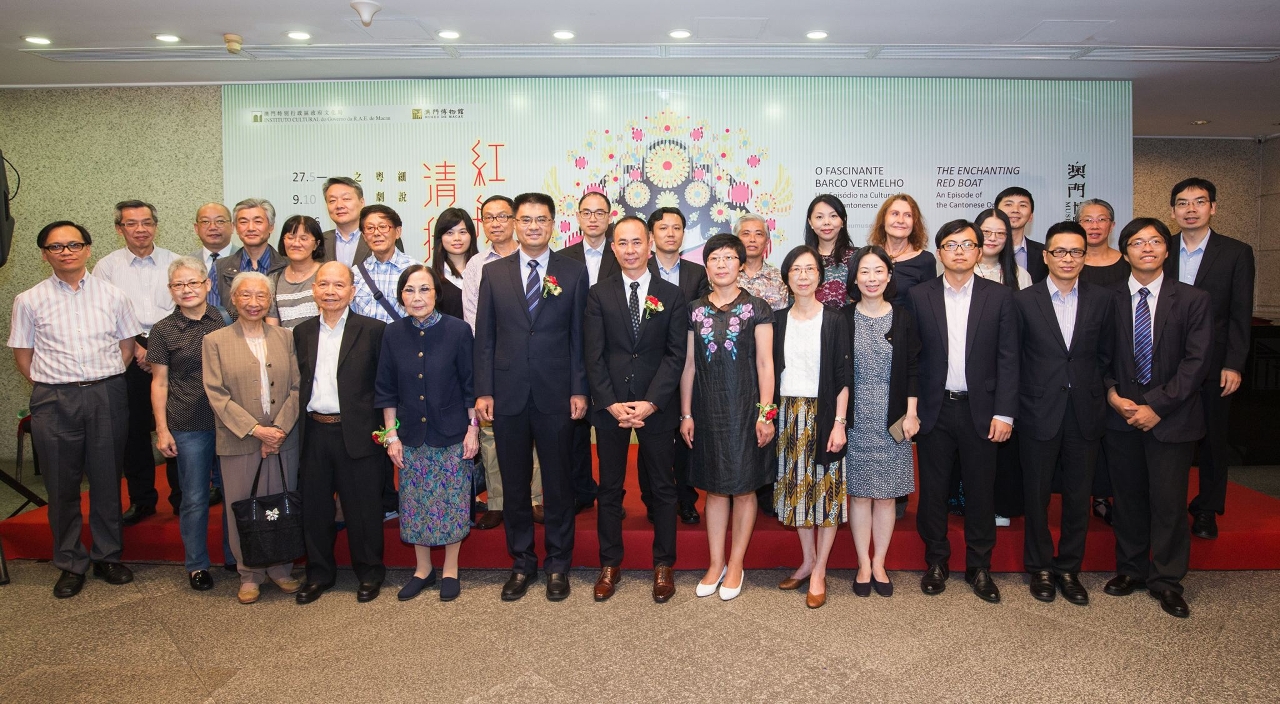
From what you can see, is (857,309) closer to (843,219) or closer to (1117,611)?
(843,219)

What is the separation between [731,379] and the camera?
337 centimetres

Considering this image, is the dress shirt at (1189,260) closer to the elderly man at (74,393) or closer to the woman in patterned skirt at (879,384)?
the woman in patterned skirt at (879,384)

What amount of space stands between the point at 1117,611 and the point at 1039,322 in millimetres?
1326

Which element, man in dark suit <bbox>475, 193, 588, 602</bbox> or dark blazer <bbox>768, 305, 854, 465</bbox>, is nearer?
dark blazer <bbox>768, 305, 854, 465</bbox>

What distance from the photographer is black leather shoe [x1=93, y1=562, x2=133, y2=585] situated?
3.85 m

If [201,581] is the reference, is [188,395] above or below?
above

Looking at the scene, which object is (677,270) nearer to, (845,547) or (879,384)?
(879,384)

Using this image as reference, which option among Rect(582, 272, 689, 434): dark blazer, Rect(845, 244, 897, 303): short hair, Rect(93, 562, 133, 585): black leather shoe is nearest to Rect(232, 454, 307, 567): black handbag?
Rect(93, 562, 133, 585): black leather shoe

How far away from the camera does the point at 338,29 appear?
5.00 meters

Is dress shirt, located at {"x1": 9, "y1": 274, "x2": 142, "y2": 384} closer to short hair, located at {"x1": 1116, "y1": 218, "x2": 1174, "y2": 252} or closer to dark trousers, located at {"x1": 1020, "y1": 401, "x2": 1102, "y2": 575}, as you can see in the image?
dark trousers, located at {"x1": 1020, "y1": 401, "x2": 1102, "y2": 575}

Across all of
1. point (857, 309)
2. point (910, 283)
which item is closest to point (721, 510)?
point (857, 309)

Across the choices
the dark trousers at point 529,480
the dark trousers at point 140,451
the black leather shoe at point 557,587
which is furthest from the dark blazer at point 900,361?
the dark trousers at point 140,451

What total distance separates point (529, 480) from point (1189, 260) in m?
3.59

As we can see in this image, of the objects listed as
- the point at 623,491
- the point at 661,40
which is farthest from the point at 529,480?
the point at 661,40
